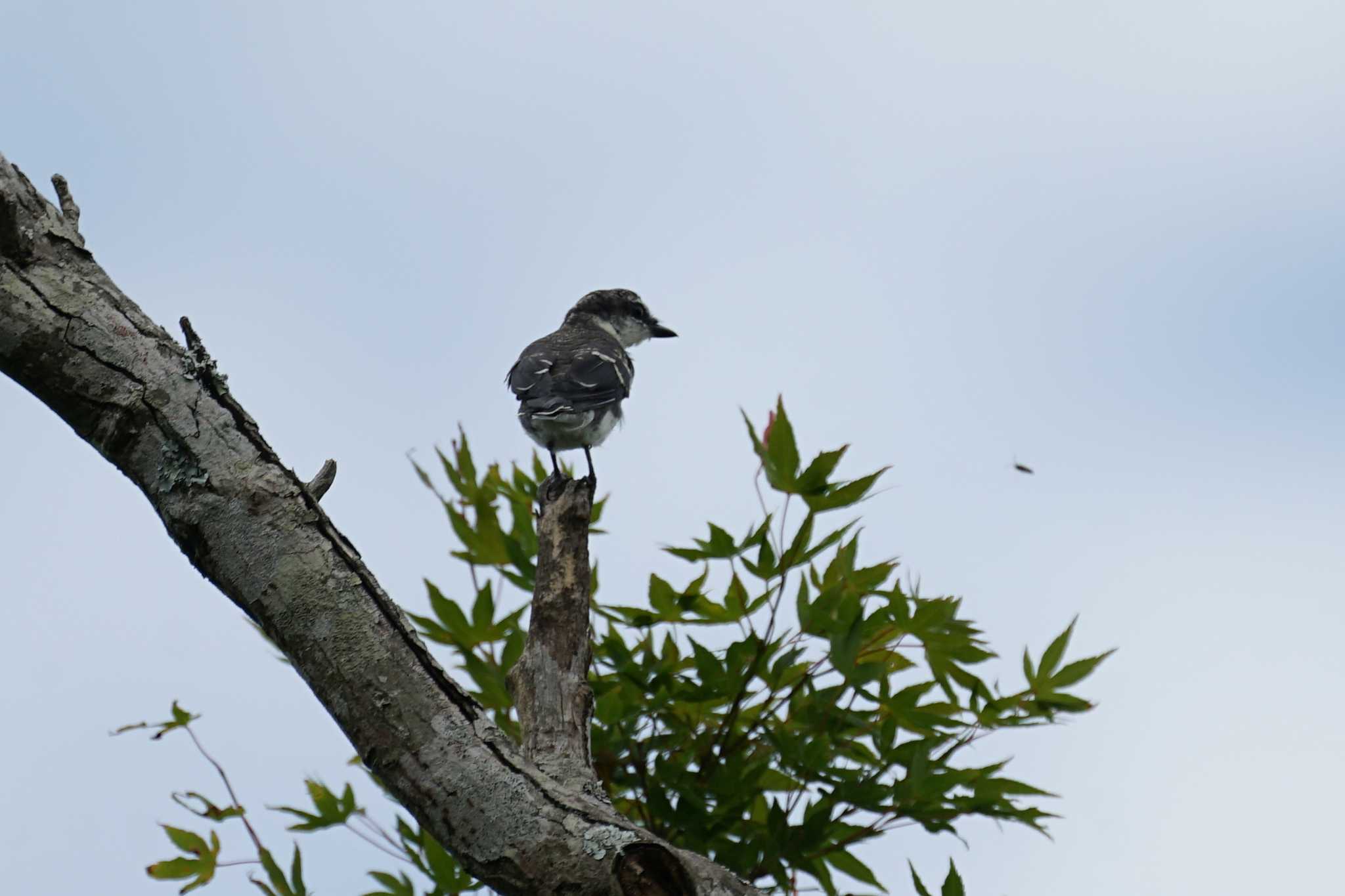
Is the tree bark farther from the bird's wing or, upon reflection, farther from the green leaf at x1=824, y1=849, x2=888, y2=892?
the bird's wing

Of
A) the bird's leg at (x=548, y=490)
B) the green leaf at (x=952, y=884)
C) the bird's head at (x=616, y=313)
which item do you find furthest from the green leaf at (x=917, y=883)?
the bird's head at (x=616, y=313)

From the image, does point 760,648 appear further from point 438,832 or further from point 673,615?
point 438,832

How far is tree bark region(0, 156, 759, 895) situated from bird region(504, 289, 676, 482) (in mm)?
2931

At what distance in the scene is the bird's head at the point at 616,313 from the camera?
930cm

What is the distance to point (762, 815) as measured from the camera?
374cm

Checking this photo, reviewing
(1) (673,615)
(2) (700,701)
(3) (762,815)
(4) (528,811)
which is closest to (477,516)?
(1) (673,615)

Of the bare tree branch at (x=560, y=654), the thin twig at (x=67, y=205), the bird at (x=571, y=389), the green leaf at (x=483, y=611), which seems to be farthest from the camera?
the bird at (x=571, y=389)

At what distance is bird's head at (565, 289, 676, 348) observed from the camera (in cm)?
930

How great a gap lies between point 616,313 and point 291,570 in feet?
21.9

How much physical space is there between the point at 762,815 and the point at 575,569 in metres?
0.91

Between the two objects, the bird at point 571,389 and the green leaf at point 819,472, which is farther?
the bird at point 571,389

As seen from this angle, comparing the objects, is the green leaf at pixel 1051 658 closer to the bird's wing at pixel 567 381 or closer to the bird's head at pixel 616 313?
the bird's wing at pixel 567 381

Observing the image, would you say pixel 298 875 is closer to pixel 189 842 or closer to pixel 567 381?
pixel 189 842

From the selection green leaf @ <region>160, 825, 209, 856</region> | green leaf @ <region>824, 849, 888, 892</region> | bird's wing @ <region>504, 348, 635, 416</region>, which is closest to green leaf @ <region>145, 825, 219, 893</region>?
green leaf @ <region>160, 825, 209, 856</region>
